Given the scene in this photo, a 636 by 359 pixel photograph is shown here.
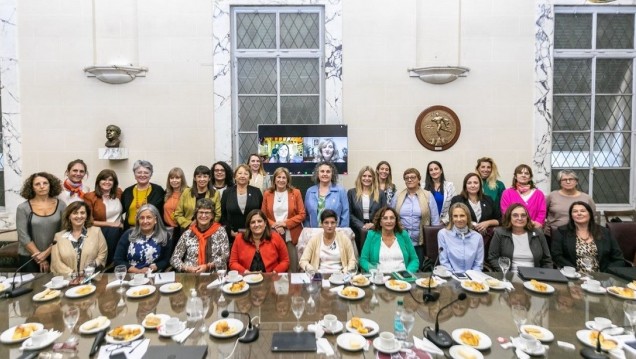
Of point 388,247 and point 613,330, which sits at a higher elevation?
point 388,247

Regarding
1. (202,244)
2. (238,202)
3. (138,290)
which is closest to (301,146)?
(238,202)

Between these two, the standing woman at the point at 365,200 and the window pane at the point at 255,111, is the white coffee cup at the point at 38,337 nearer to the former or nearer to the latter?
the standing woman at the point at 365,200

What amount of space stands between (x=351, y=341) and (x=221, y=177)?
2.89 m

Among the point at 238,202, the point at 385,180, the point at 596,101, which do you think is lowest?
the point at 238,202

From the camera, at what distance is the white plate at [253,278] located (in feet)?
9.15

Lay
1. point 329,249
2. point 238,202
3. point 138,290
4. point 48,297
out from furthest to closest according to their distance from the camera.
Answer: point 238,202 < point 329,249 < point 138,290 < point 48,297

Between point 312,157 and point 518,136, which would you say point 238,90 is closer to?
point 312,157

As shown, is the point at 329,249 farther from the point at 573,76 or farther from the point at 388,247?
the point at 573,76

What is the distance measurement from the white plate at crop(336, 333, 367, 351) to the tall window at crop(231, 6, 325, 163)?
4.15 metres

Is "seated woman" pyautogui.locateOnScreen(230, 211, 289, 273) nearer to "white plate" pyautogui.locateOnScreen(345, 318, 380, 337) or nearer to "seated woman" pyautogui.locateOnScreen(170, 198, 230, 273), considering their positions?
"seated woman" pyautogui.locateOnScreen(170, 198, 230, 273)

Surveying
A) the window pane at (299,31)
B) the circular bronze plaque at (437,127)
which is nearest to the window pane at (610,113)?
the circular bronze plaque at (437,127)

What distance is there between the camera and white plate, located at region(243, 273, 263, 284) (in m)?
2.79

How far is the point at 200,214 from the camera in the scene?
3549 millimetres

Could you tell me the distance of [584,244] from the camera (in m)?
3.54
